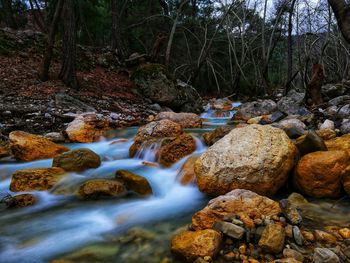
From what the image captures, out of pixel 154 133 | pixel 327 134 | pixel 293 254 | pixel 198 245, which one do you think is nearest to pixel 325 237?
pixel 293 254

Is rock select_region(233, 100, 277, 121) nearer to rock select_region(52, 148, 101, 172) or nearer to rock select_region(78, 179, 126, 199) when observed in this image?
rock select_region(52, 148, 101, 172)

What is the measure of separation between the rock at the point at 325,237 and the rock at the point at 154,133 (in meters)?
3.99

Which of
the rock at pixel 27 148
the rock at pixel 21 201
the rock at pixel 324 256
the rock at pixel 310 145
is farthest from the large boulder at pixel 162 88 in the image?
the rock at pixel 324 256

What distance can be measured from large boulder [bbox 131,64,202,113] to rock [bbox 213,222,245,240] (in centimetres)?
933

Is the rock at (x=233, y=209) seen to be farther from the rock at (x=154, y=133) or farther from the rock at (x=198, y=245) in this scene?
the rock at (x=154, y=133)

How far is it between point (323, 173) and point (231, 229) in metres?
1.78

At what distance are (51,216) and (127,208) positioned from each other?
36.4 inches

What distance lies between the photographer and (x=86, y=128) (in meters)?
7.85

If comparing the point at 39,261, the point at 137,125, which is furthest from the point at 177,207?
the point at 137,125

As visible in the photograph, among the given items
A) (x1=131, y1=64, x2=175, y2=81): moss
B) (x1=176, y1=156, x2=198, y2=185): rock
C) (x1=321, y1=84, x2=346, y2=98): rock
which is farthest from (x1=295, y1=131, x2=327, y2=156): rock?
(x1=131, y1=64, x2=175, y2=81): moss

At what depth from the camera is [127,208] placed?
418 cm

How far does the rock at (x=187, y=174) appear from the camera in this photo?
5.01 metres

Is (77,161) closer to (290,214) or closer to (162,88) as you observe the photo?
(290,214)

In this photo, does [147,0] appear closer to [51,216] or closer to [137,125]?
[137,125]
